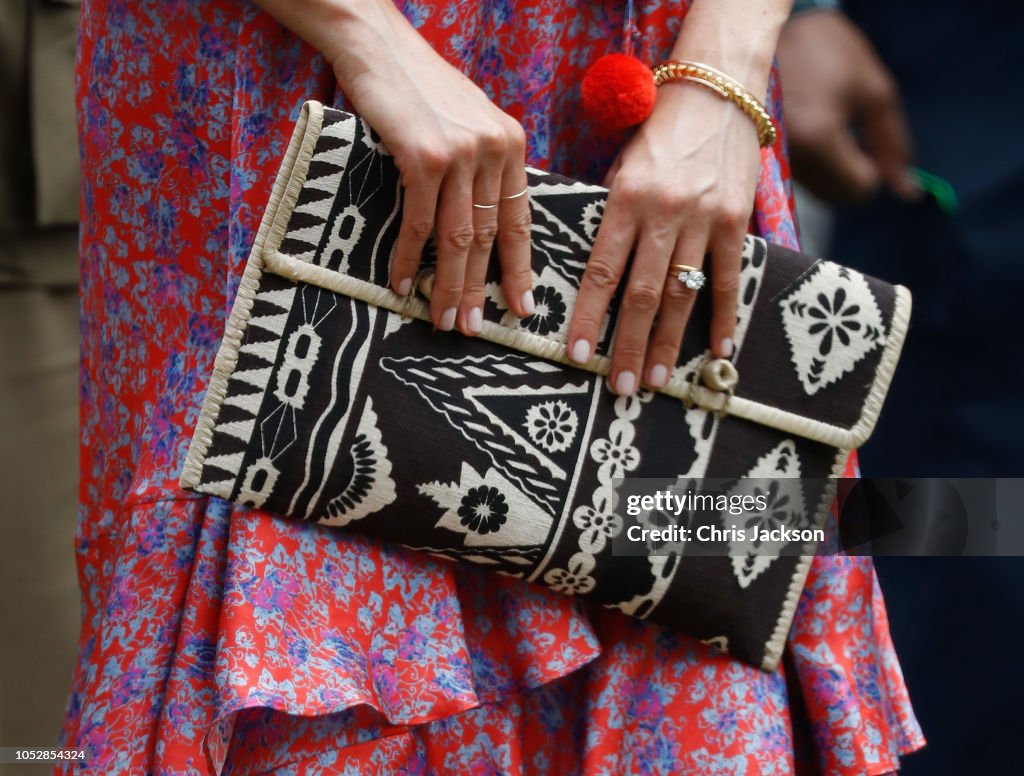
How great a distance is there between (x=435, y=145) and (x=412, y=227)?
0.06 m

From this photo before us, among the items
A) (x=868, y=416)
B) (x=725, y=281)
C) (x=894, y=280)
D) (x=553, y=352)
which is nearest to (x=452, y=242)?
(x=553, y=352)

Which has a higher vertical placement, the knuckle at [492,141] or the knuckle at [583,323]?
the knuckle at [492,141]

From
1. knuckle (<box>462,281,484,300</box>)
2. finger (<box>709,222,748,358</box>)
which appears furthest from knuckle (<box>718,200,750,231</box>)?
knuckle (<box>462,281,484,300</box>)

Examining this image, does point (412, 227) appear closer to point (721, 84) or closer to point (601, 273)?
point (601, 273)

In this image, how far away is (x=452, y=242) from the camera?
2.59 ft

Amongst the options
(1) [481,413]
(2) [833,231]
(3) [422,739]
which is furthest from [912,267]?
(3) [422,739]

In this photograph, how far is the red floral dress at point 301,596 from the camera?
812mm

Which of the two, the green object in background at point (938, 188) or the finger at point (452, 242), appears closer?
the finger at point (452, 242)

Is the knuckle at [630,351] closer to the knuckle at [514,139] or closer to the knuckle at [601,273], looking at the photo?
the knuckle at [601,273]

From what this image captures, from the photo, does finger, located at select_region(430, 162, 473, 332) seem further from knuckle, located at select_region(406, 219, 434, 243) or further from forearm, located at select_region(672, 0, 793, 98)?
forearm, located at select_region(672, 0, 793, 98)

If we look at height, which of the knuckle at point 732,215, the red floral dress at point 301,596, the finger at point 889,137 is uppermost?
the finger at point 889,137

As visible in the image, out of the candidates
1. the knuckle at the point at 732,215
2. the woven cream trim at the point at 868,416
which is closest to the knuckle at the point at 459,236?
the knuckle at the point at 732,215

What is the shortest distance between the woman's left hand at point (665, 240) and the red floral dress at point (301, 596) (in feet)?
0.34

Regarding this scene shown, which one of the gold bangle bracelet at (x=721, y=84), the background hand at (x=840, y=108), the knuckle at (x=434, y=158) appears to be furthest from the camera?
the background hand at (x=840, y=108)
